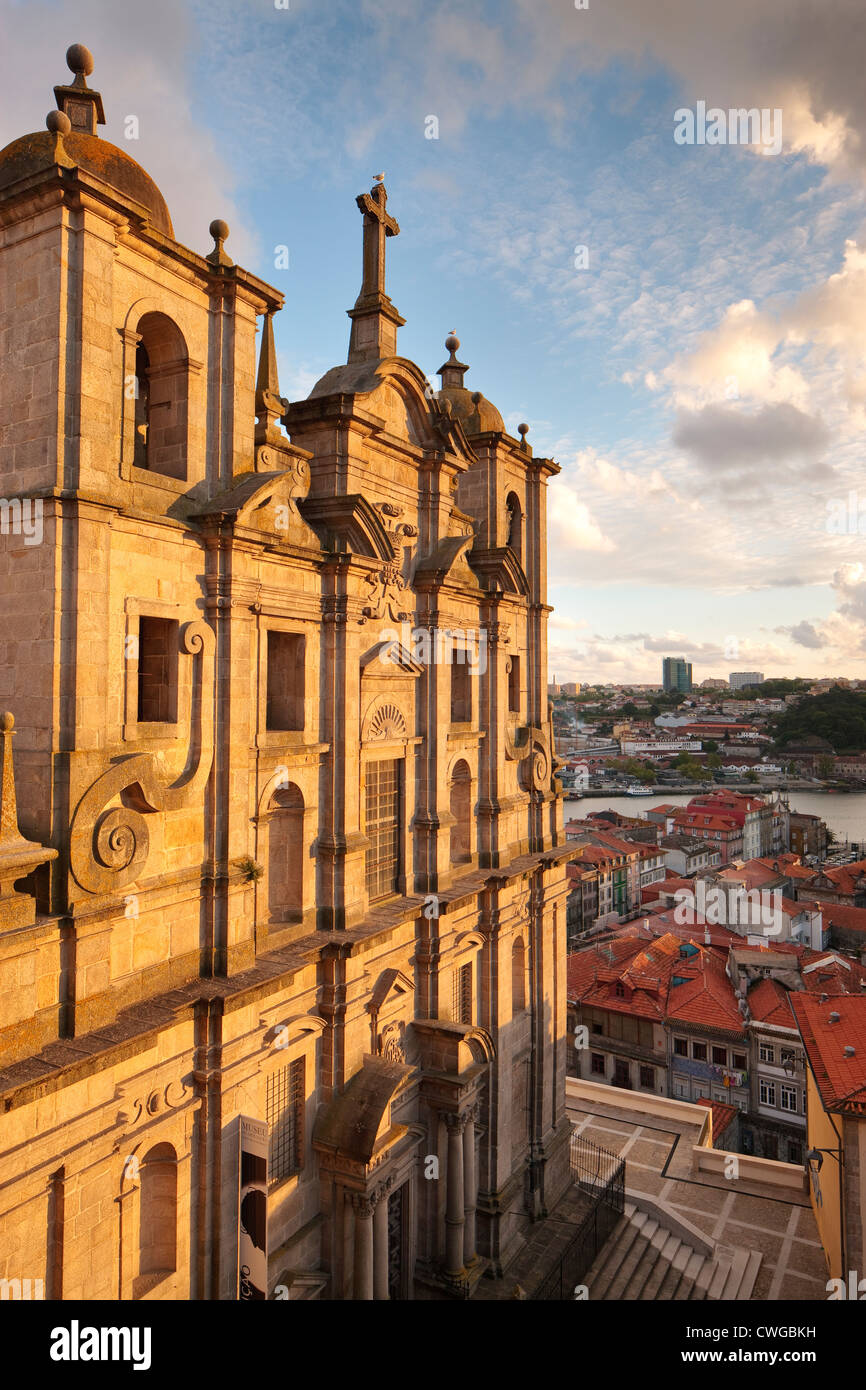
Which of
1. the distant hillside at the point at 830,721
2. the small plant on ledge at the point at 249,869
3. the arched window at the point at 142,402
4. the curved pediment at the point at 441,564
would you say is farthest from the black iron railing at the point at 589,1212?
the distant hillside at the point at 830,721

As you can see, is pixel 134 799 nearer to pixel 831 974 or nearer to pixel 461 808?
pixel 461 808

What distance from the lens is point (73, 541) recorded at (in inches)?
455

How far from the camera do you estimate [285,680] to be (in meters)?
17.1

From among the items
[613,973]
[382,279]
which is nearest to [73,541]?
[382,279]

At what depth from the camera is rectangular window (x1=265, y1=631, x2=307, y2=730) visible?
55.4 feet

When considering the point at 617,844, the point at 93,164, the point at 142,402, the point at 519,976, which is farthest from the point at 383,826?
the point at 617,844

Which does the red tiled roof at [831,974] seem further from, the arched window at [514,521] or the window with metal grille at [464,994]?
the arched window at [514,521]

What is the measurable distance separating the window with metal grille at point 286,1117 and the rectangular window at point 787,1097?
35.6 meters

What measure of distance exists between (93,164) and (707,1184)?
114ft

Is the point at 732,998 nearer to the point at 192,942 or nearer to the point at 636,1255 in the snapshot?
the point at 636,1255

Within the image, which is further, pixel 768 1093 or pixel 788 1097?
pixel 768 1093

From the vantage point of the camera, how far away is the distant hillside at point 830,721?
175 meters
